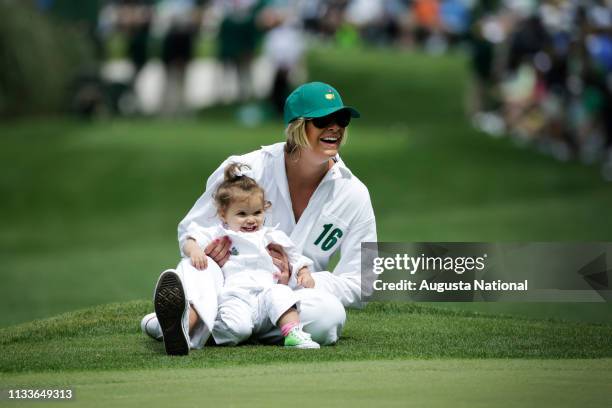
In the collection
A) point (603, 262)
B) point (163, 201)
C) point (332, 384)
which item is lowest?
point (332, 384)

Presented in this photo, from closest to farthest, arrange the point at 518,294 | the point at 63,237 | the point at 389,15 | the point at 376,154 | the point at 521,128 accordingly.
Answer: the point at 518,294
the point at 63,237
the point at 376,154
the point at 521,128
the point at 389,15

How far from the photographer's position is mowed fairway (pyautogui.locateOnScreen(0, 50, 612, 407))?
647 cm

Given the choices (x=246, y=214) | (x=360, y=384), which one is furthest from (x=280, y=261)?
(x=360, y=384)

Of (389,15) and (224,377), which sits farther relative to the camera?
(389,15)

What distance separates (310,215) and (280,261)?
1.33ft

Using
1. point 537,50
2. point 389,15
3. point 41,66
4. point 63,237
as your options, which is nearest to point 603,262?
point 63,237

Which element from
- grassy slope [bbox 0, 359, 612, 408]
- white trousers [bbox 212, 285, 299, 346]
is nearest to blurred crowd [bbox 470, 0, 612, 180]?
white trousers [bbox 212, 285, 299, 346]

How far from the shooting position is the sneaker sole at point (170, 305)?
7.11 m

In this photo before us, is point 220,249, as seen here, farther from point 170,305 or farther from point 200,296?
point 170,305

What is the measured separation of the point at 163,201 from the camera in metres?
20.8

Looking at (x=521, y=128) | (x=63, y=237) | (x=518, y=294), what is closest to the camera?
(x=518, y=294)

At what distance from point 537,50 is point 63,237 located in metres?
8.47

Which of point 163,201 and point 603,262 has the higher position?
point 163,201

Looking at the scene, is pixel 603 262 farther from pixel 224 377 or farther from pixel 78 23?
pixel 78 23
